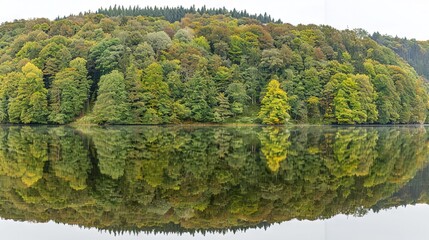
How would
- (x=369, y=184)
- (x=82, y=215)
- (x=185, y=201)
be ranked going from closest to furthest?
1. (x=82, y=215)
2. (x=185, y=201)
3. (x=369, y=184)

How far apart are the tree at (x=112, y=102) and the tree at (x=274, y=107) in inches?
811

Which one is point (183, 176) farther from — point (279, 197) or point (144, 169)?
point (279, 197)

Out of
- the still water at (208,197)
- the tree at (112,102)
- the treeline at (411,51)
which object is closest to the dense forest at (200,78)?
the tree at (112,102)

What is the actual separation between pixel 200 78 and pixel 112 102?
14837 millimetres

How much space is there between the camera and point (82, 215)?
1188 centimetres

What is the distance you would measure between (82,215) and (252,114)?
213 feet

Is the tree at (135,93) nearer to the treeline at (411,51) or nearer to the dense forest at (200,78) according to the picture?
the dense forest at (200,78)

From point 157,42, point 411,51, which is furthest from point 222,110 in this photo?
point 411,51

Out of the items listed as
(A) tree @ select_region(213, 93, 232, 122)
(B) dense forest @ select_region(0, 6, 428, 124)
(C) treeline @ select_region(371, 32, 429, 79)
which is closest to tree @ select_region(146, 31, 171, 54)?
(B) dense forest @ select_region(0, 6, 428, 124)

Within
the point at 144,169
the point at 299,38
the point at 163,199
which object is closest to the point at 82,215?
the point at 163,199

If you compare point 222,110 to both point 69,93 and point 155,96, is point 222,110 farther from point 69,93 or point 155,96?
point 69,93

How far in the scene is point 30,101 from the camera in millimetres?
70438

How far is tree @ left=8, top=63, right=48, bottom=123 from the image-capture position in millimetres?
70125

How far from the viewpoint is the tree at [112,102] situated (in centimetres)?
6656
